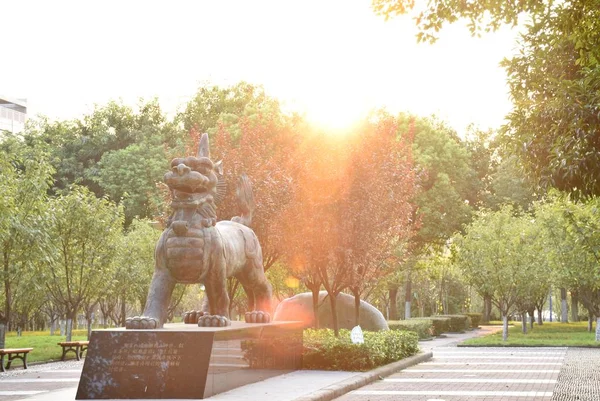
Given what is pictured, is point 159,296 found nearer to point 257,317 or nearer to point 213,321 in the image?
point 213,321

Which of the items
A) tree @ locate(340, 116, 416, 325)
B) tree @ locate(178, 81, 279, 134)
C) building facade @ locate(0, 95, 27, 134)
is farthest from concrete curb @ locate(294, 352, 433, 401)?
building facade @ locate(0, 95, 27, 134)

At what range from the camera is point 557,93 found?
12.9 m

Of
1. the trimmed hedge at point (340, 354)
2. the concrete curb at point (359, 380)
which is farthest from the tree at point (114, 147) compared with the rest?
the trimmed hedge at point (340, 354)

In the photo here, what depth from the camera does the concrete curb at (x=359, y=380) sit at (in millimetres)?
12359

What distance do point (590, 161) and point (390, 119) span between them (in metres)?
9.05

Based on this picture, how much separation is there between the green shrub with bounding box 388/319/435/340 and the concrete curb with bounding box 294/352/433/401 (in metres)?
10.3

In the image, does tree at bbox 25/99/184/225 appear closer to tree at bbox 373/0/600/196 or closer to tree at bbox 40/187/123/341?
tree at bbox 40/187/123/341

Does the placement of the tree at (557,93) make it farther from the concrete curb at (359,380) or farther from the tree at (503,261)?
the tree at (503,261)

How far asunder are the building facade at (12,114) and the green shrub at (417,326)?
5053cm

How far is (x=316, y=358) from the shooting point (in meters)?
17.1

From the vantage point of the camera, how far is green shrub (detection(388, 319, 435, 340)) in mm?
31845

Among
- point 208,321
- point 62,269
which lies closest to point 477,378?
point 208,321

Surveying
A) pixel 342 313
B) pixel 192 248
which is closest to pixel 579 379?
pixel 192 248

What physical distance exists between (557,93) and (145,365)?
7553mm
